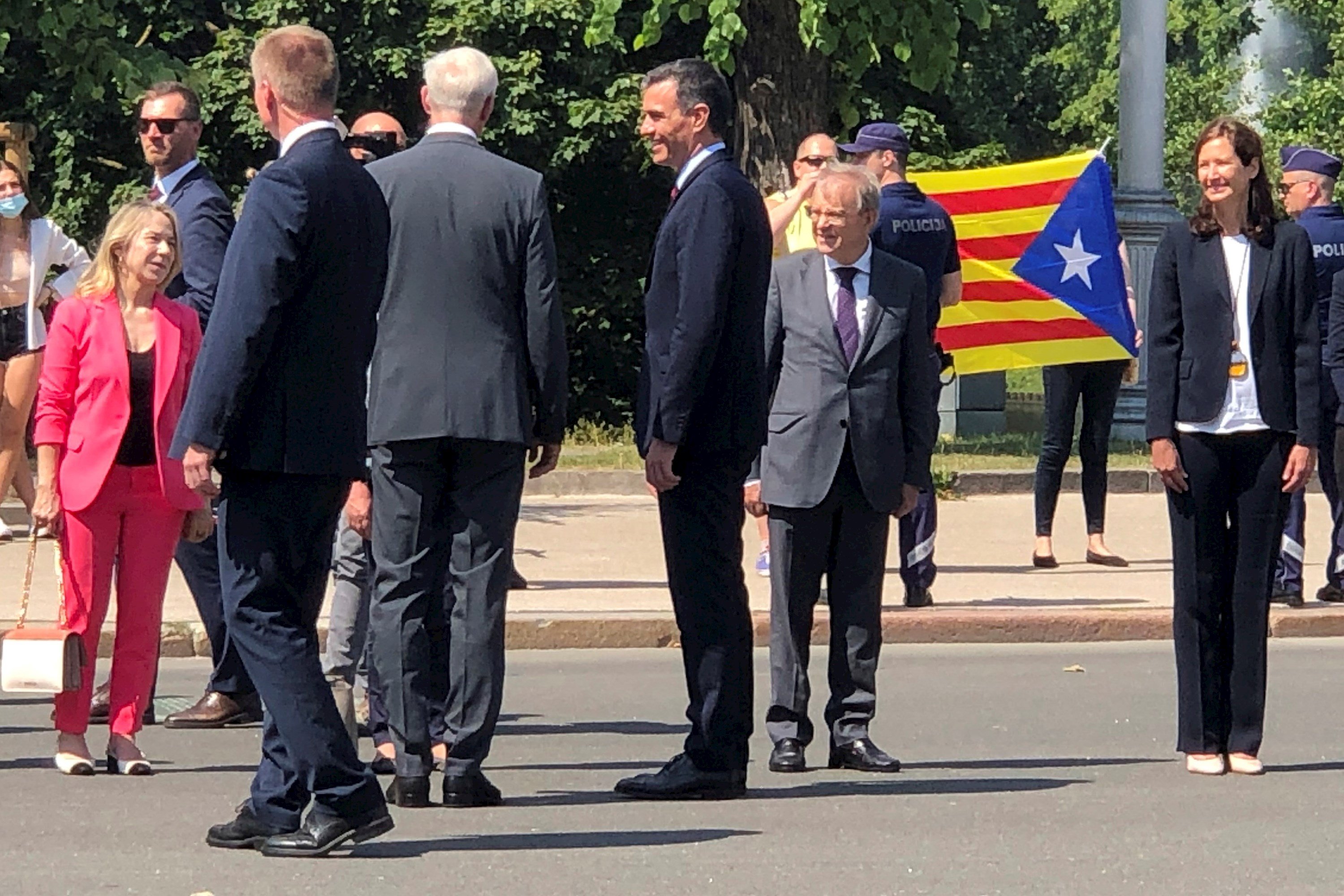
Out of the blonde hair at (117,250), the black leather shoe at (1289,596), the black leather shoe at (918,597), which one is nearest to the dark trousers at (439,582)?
the blonde hair at (117,250)

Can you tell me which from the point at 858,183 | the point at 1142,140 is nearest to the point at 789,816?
the point at 858,183

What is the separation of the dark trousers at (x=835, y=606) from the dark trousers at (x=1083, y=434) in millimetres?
5272

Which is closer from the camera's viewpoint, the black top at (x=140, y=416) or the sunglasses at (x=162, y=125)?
the black top at (x=140, y=416)

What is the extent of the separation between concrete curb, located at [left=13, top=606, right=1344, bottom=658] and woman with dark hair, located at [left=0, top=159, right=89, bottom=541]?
2366 millimetres

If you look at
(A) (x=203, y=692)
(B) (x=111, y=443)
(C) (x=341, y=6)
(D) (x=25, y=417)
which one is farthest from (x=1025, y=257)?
(C) (x=341, y=6)

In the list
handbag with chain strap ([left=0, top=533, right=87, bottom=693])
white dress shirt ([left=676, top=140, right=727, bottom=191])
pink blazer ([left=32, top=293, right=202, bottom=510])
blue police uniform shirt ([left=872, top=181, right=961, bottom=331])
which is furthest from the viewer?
blue police uniform shirt ([left=872, top=181, right=961, bottom=331])

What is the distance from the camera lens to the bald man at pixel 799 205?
1079 centimetres

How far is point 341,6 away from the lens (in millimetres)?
27094

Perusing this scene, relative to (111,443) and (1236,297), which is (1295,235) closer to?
(1236,297)

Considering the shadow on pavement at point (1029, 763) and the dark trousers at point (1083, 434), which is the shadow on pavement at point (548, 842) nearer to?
the shadow on pavement at point (1029, 763)

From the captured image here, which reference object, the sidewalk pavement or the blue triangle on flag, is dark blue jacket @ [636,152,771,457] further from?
the blue triangle on flag

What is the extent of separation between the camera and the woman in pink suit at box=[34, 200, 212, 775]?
7.78 metres

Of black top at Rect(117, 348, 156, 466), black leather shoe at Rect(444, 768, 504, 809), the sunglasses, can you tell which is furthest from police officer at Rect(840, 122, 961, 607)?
black leather shoe at Rect(444, 768, 504, 809)

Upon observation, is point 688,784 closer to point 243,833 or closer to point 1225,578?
point 243,833
